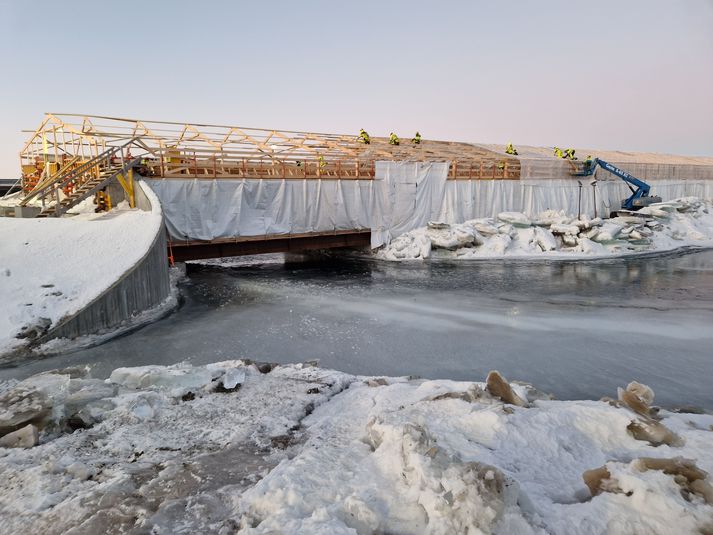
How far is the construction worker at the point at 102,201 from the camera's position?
13.9 metres

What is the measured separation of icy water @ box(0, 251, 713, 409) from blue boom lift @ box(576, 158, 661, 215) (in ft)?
36.7

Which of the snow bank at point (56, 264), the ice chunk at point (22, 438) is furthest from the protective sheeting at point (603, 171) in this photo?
the ice chunk at point (22, 438)

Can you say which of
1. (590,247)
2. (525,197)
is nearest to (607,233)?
(590,247)

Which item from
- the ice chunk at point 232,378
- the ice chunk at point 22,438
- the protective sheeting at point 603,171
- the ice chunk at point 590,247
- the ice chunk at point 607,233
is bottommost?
the ice chunk at point 590,247

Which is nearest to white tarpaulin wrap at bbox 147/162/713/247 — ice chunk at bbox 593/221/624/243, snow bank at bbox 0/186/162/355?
ice chunk at bbox 593/221/624/243

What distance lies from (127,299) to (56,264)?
1457 millimetres

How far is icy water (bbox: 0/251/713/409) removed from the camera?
Answer: 6855 mm

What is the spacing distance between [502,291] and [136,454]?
11.1 meters

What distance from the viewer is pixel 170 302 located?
10977 mm

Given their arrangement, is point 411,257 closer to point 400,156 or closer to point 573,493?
point 400,156

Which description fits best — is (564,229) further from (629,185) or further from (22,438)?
(22,438)

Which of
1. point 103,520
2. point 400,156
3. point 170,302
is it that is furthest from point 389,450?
point 400,156

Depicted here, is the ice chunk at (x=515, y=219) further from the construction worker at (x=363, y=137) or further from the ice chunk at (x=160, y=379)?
the ice chunk at (x=160, y=379)

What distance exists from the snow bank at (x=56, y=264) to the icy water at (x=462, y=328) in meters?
0.91
